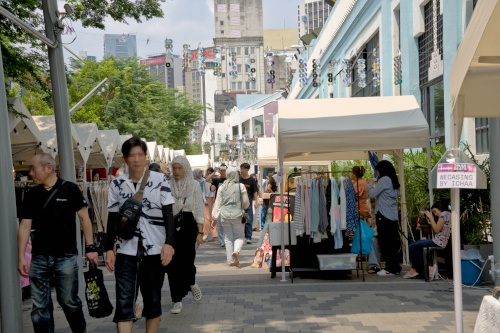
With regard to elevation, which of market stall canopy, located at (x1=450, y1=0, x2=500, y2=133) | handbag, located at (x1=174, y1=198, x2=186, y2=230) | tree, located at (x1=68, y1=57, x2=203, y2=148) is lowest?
handbag, located at (x1=174, y1=198, x2=186, y2=230)

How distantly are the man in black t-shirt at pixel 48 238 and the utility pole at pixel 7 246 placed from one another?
0.16 metres

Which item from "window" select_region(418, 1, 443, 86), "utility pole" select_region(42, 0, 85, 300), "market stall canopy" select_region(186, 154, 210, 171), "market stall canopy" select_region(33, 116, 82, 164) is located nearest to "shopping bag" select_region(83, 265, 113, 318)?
"utility pole" select_region(42, 0, 85, 300)

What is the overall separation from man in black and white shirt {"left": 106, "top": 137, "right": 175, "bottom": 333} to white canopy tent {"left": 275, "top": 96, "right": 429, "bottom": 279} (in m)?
4.75

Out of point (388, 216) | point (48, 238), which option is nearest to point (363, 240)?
point (388, 216)

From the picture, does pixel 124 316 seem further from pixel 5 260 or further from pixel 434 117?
pixel 434 117

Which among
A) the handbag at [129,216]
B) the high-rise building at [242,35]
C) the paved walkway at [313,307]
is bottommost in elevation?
the paved walkway at [313,307]

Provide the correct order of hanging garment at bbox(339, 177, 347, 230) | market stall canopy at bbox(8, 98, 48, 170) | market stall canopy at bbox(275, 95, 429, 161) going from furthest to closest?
market stall canopy at bbox(8, 98, 48, 170), hanging garment at bbox(339, 177, 347, 230), market stall canopy at bbox(275, 95, 429, 161)

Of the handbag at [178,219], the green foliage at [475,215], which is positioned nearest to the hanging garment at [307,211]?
the green foliage at [475,215]

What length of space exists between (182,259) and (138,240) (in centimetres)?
277

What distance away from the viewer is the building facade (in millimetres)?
16891

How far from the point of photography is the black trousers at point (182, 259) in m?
9.17

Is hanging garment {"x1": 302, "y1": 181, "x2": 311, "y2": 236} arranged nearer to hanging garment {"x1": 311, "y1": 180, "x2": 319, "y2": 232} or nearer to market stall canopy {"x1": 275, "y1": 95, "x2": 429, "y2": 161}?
hanging garment {"x1": 311, "y1": 180, "x2": 319, "y2": 232}

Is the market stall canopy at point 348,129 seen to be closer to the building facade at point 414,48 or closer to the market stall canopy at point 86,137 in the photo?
the building facade at point 414,48

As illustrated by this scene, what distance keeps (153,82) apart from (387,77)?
92.9ft
